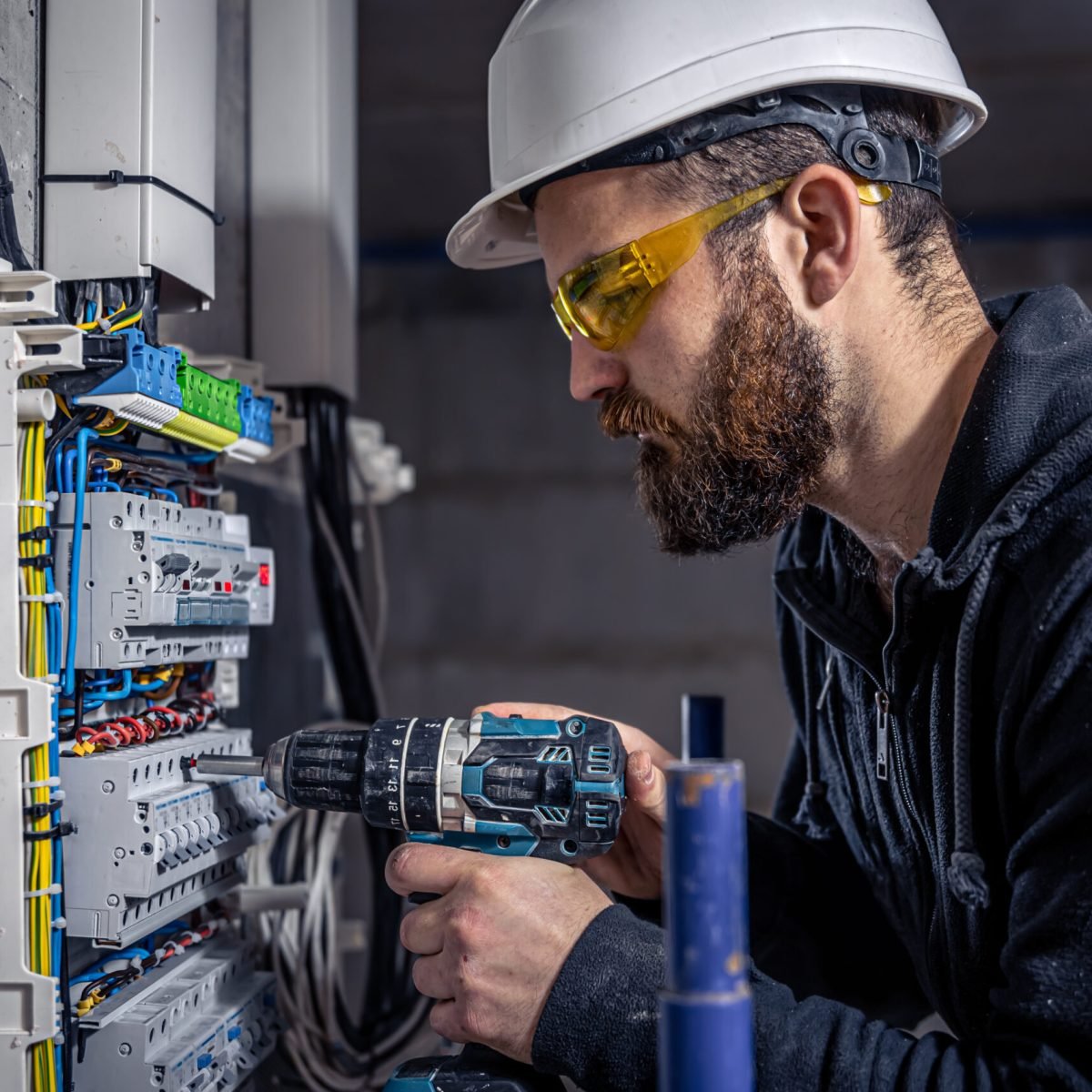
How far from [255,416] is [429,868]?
557 mm

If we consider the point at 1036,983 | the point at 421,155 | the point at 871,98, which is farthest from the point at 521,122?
the point at 421,155

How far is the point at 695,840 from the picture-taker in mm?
613

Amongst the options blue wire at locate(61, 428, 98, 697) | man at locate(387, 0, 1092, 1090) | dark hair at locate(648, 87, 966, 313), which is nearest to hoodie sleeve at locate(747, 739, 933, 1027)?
man at locate(387, 0, 1092, 1090)

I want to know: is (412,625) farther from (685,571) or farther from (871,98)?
(871,98)

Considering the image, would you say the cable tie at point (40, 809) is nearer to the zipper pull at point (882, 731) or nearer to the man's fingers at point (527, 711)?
the man's fingers at point (527, 711)

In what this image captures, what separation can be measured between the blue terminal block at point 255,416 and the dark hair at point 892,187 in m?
0.50

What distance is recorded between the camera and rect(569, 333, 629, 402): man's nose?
1.13 m

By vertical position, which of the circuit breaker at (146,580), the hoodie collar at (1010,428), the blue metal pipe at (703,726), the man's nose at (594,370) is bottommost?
the blue metal pipe at (703,726)

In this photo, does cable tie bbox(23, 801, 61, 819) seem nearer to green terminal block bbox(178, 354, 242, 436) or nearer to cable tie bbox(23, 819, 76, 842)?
cable tie bbox(23, 819, 76, 842)

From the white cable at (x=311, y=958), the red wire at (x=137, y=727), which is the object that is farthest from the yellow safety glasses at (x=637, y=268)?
the white cable at (x=311, y=958)

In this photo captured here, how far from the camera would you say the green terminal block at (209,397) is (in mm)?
1019

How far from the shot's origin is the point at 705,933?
2.04 feet

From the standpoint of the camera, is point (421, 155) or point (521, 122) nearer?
point (521, 122)

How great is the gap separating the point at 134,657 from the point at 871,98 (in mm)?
885
